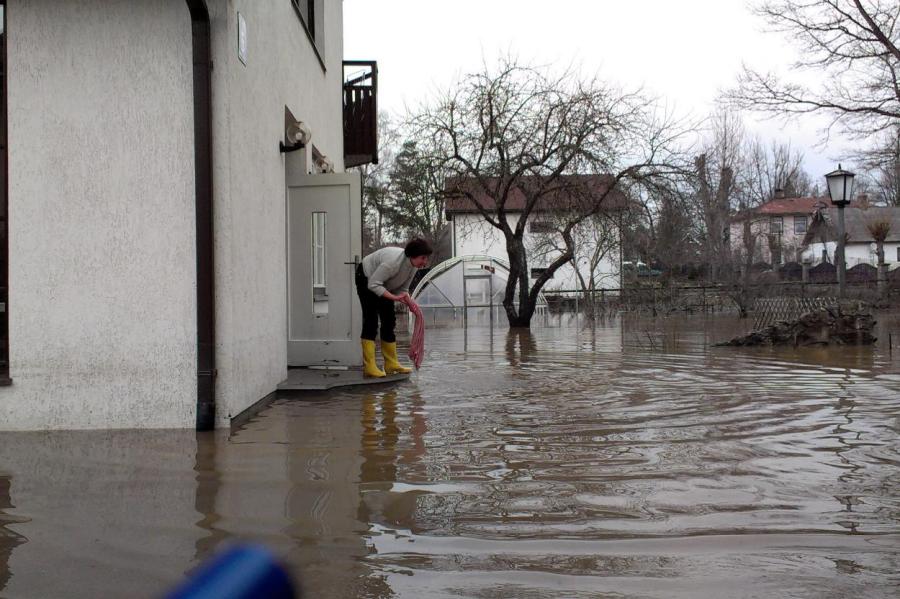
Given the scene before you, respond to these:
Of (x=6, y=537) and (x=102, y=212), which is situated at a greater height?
(x=102, y=212)

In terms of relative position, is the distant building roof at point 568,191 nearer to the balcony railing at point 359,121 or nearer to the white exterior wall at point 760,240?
the balcony railing at point 359,121

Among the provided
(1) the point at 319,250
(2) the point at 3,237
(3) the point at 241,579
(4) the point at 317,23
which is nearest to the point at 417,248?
(1) the point at 319,250

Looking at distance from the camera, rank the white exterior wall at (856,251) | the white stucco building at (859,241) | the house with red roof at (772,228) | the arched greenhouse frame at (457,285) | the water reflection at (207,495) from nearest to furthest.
→ the water reflection at (207,495) → the arched greenhouse frame at (457,285) → the house with red roof at (772,228) → the white stucco building at (859,241) → the white exterior wall at (856,251)

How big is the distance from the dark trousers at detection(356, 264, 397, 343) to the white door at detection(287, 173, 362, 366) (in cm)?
50

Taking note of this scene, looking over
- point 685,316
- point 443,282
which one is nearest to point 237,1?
point 685,316

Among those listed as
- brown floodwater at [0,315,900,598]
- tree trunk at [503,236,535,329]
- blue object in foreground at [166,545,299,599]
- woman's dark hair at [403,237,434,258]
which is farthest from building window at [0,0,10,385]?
tree trunk at [503,236,535,329]

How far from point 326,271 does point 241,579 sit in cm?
885

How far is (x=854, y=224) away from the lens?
69062mm

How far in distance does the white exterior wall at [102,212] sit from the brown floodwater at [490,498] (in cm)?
47

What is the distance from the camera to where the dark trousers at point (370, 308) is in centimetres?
880

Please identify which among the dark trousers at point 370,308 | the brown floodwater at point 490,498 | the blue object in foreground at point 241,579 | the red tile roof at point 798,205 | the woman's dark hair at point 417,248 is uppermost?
the red tile roof at point 798,205

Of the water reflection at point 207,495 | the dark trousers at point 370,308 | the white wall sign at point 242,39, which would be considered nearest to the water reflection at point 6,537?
the water reflection at point 207,495

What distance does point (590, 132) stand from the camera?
20.0 meters

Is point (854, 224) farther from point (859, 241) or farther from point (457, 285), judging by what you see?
point (457, 285)
